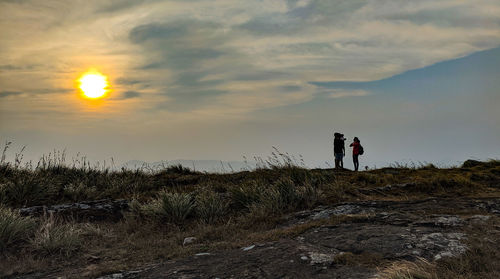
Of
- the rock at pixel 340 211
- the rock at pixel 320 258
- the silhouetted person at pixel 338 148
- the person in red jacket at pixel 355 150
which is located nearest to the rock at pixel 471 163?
the person in red jacket at pixel 355 150

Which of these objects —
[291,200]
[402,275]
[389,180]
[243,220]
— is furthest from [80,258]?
[389,180]

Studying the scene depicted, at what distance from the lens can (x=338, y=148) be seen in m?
19.0

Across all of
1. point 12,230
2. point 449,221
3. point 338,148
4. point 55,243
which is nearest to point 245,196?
point 55,243

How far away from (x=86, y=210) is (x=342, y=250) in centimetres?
674

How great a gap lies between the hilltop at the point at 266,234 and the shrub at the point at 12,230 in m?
0.02

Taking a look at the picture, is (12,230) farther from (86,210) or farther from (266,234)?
(266,234)

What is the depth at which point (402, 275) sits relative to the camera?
356cm

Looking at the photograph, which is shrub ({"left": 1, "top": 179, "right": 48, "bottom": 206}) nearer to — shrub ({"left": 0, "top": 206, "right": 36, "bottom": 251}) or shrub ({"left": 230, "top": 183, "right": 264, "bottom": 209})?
shrub ({"left": 0, "top": 206, "right": 36, "bottom": 251})

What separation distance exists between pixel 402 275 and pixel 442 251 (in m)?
1.26

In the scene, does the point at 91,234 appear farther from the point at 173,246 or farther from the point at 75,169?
the point at 75,169

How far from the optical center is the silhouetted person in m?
18.9

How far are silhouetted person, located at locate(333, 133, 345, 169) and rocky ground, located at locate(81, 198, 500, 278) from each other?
40.3ft

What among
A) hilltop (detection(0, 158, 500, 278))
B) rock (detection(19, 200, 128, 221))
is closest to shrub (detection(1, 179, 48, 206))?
hilltop (detection(0, 158, 500, 278))

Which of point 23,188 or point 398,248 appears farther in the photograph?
point 23,188
